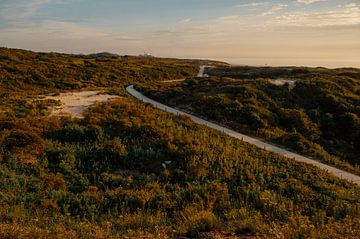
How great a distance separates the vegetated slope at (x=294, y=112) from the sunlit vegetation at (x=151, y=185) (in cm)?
482

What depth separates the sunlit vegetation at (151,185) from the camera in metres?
8.14

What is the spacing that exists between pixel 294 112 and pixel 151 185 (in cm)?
1928

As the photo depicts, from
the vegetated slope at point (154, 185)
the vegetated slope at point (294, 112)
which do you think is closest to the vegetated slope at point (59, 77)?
the vegetated slope at point (154, 185)

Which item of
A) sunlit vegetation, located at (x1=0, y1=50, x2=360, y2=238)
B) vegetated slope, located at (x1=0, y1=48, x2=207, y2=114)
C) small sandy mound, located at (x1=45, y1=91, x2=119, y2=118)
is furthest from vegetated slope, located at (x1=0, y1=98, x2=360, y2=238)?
vegetated slope, located at (x1=0, y1=48, x2=207, y2=114)

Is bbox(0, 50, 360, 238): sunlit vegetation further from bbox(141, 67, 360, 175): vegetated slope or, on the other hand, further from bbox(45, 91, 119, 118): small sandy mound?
bbox(141, 67, 360, 175): vegetated slope

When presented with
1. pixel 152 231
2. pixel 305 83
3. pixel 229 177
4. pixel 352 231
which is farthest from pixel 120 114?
pixel 305 83

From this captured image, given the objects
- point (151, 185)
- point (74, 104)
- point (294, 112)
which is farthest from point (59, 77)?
point (151, 185)

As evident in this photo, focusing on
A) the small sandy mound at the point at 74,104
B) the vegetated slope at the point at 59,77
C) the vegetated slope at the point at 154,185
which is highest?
the vegetated slope at the point at 59,77

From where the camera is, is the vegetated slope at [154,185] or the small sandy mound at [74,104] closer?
the vegetated slope at [154,185]

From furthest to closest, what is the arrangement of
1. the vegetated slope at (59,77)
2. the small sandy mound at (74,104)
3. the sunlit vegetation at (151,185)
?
the vegetated slope at (59,77) < the small sandy mound at (74,104) < the sunlit vegetation at (151,185)

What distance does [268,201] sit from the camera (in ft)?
37.3

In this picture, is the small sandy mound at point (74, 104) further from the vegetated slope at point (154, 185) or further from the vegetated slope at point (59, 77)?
the vegetated slope at point (154, 185)

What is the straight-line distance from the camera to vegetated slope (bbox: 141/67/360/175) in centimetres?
2248

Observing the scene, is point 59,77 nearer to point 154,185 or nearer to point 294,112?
point 294,112
